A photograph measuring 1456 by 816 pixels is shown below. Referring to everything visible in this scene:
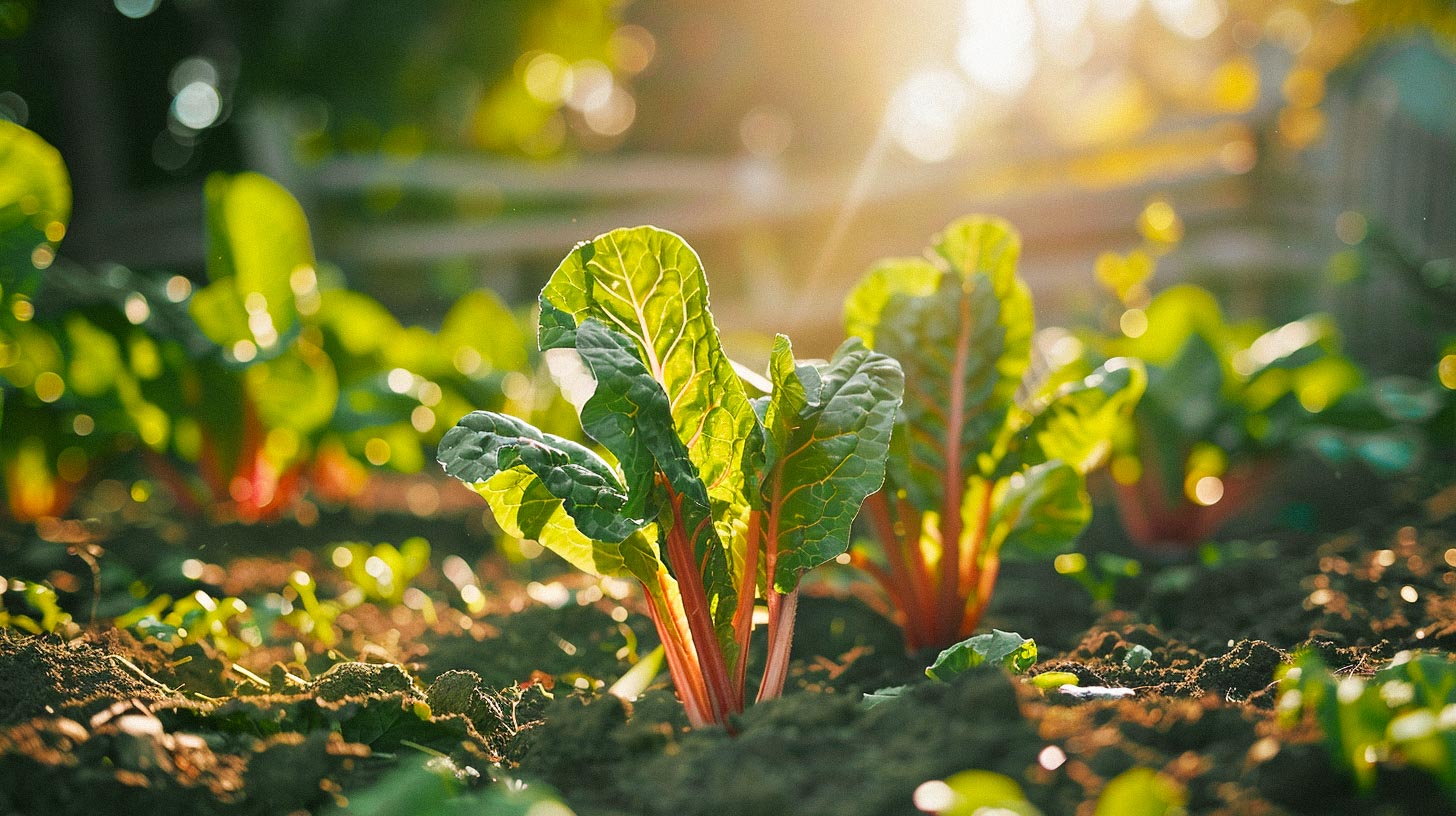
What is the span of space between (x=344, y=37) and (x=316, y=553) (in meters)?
4.11

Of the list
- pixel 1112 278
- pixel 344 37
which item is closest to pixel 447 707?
pixel 1112 278

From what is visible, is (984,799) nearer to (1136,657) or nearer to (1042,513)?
(1136,657)

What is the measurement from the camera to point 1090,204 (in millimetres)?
5148

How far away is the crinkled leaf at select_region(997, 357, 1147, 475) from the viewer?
1573mm

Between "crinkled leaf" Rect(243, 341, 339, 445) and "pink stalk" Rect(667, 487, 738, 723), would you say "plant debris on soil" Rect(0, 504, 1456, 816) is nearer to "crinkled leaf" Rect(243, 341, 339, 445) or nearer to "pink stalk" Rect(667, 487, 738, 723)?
"pink stalk" Rect(667, 487, 738, 723)

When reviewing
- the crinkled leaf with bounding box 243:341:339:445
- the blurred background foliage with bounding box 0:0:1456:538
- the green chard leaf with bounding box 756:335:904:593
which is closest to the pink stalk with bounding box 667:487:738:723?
the green chard leaf with bounding box 756:335:904:593

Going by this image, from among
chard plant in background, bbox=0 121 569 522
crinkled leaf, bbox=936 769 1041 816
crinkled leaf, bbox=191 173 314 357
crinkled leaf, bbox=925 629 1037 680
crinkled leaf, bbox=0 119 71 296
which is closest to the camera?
crinkled leaf, bbox=936 769 1041 816

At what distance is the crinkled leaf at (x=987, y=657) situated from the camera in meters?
1.18

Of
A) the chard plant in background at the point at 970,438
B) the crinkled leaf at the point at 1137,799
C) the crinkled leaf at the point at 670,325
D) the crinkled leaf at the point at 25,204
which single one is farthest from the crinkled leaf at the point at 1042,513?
the crinkled leaf at the point at 25,204

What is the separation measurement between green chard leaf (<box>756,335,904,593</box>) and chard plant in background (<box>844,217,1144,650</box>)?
357mm

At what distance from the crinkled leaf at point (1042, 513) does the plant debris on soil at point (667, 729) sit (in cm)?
17

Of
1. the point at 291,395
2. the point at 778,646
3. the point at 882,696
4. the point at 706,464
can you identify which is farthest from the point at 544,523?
the point at 291,395

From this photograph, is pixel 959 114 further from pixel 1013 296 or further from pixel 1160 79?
pixel 1013 296

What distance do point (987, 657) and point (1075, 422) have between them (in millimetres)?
545
